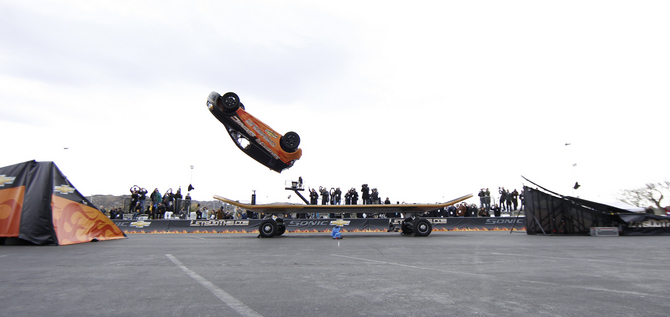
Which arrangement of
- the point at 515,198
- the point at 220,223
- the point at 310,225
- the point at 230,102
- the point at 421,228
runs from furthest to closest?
the point at 515,198 < the point at 220,223 < the point at 310,225 < the point at 230,102 < the point at 421,228

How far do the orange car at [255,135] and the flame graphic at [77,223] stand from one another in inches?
410

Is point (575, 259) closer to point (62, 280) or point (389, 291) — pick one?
point (389, 291)

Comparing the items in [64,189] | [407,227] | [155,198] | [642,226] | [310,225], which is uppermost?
[64,189]

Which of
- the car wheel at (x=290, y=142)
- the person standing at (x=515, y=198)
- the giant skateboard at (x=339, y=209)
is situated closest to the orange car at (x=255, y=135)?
the car wheel at (x=290, y=142)

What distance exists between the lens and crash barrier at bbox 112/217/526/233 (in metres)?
21.7

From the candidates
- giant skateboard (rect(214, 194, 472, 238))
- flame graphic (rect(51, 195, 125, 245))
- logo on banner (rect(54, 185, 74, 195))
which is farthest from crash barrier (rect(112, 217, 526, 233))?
logo on banner (rect(54, 185, 74, 195))

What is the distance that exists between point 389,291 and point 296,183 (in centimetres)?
1571

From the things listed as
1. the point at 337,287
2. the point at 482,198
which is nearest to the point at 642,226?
the point at 482,198

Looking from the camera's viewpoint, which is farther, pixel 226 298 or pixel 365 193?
pixel 365 193

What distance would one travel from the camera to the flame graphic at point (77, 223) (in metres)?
11.1

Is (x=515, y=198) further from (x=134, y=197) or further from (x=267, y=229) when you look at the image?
(x=134, y=197)

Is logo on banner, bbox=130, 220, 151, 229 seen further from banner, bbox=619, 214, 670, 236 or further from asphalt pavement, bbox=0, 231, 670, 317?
banner, bbox=619, 214, 670, 236

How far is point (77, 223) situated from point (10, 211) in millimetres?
1780

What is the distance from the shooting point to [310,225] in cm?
2211
